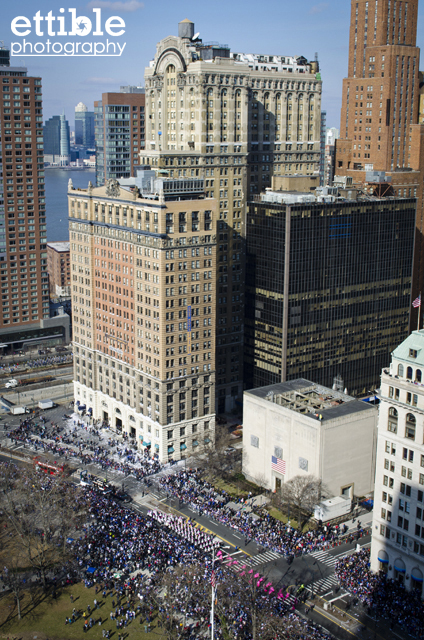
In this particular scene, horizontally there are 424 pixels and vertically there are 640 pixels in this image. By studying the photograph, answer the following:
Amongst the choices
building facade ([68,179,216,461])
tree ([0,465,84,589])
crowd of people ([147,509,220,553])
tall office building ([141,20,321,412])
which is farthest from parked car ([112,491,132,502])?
tall office building ([141,20,321,412])

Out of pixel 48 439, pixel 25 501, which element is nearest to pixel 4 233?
pixel 48 439

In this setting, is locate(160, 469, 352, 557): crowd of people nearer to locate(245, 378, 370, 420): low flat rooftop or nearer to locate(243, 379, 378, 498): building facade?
locate(243, 379, 378, 498): building facade

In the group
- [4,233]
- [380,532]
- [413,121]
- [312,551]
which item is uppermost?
[413,121]

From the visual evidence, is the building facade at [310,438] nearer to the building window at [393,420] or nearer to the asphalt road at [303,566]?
the asphalt road at [303,566]

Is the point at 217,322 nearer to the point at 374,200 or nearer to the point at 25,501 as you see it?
the point at 374,200

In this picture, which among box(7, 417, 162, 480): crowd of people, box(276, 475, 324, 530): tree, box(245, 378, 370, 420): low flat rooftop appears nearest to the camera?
box(276, 475, 324, 530): tree

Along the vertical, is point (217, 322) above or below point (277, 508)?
above
